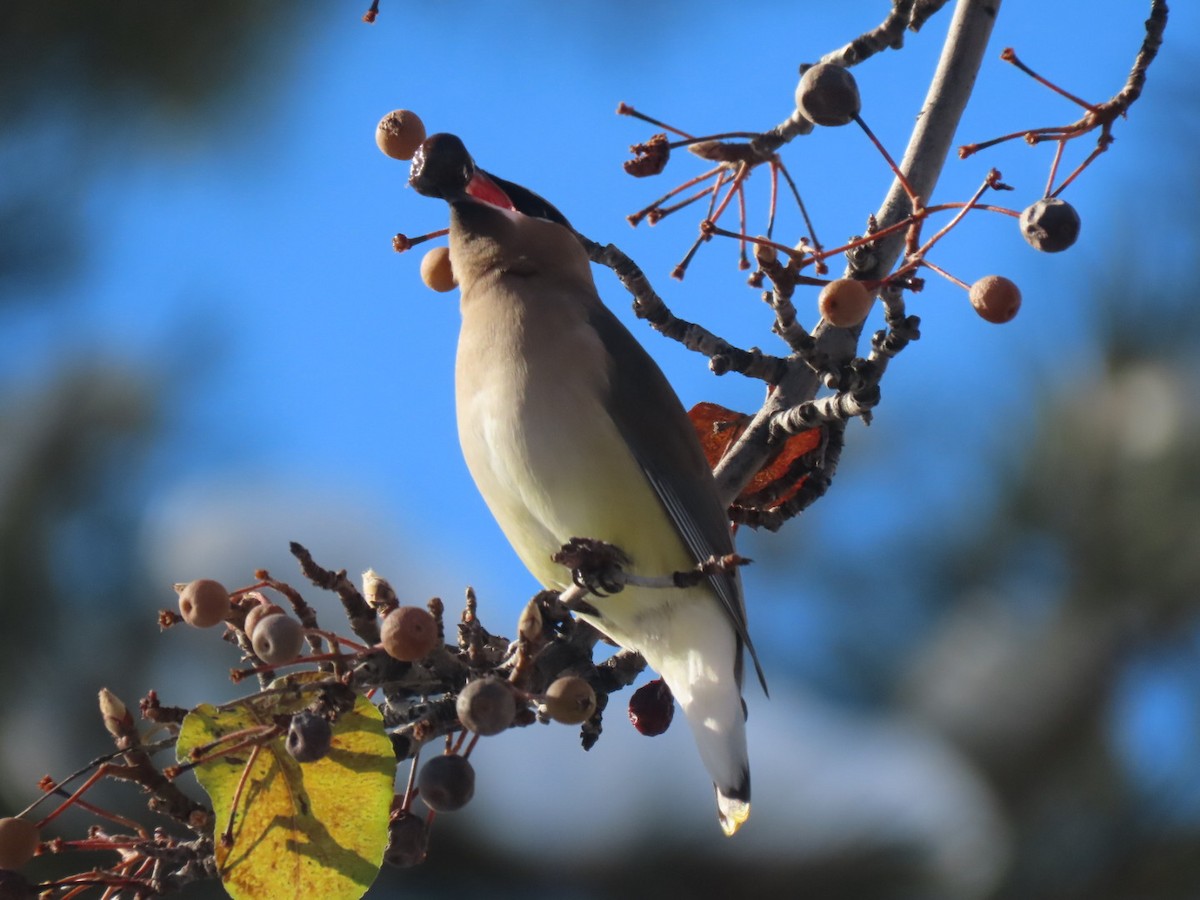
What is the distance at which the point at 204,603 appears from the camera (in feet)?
6.97

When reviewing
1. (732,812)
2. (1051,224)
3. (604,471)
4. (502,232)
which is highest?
(502,232)

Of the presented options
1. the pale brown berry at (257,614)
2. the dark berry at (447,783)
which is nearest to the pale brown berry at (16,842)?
the pale brown berry at (257,614)

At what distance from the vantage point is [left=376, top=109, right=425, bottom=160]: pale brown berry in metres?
2.72

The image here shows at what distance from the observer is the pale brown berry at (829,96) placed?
2.26m

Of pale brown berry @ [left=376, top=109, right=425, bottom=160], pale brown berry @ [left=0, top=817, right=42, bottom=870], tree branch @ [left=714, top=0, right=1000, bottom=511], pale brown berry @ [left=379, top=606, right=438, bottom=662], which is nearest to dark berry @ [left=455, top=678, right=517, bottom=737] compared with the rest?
pale brown berry @ [left=379, top=606, right=438, bottom=662]

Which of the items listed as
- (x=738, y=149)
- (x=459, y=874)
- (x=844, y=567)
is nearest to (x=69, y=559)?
(x=459, y=874)

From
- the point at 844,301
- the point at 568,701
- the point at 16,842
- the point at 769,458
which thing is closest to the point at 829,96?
the point at 844,301

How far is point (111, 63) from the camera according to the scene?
635cm

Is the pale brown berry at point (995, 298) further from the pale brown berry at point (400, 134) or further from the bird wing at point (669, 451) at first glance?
the pale brown berry at point (400, 134)

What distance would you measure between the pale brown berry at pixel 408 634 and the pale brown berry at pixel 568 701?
0.58 ft

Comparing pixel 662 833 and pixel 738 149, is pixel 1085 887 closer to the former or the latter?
pixel 662 833

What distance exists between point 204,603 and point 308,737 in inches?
12.2

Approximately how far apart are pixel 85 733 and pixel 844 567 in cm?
266

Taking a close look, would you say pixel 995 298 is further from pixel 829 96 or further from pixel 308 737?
pixel 308 737
